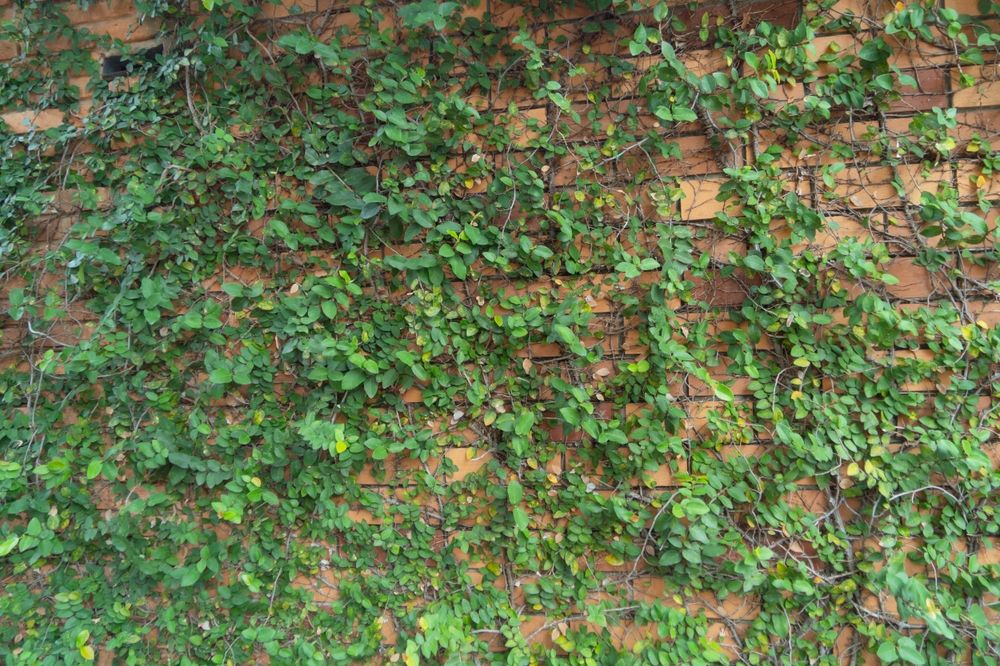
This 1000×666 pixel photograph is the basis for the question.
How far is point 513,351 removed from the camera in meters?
1.73

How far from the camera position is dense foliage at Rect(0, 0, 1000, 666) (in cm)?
161

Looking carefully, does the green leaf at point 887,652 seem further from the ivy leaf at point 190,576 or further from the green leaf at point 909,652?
the ivy leaf at point 190,576

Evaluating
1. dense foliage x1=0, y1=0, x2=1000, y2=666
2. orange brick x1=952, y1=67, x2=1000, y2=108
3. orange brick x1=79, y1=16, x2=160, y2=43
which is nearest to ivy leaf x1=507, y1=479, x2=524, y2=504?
dense foliage x1=0, y1=0, x2=1000, y2=666

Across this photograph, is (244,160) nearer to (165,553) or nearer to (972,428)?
(165,553)

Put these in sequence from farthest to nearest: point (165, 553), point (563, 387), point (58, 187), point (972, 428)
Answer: point (58, 187) < point (165, 553) < point (563, 387) < point (972, 428)

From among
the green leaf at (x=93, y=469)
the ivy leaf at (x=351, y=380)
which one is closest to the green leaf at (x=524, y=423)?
the ivy leaf at (x=351, y=380)

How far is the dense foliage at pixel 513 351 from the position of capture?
5.27 ft

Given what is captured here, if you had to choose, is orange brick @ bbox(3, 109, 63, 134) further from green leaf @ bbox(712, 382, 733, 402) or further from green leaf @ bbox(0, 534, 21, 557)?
green leaf @ bbox(712, 382, 733, 402)

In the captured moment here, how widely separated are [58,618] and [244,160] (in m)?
1.67

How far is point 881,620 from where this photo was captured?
1.61 meters

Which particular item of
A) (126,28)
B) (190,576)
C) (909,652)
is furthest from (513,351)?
(126,28)

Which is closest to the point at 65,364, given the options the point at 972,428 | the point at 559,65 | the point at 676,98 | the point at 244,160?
the point at 244,160

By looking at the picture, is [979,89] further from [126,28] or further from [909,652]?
[126,28]

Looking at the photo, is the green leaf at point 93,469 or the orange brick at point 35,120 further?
the orange brick at point 35,120
